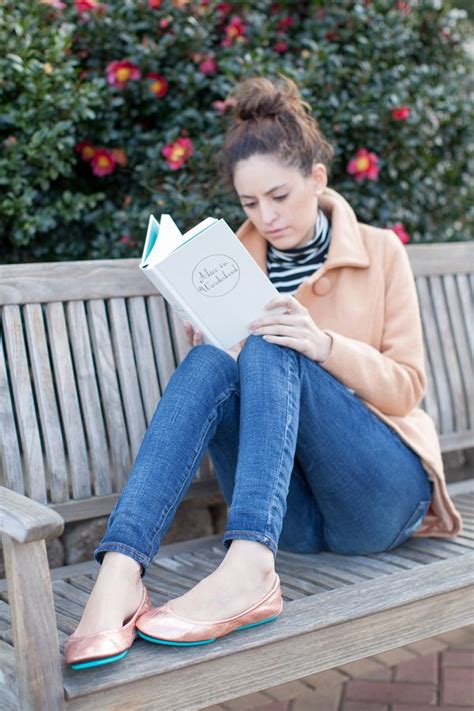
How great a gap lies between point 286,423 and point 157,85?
1520 millimetres

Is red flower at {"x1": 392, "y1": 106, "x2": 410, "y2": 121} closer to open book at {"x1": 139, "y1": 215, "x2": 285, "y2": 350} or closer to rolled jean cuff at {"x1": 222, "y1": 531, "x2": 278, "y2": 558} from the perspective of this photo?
open book at {"x1": 139, "y1": 215, "x2": 285, "y2": 350}

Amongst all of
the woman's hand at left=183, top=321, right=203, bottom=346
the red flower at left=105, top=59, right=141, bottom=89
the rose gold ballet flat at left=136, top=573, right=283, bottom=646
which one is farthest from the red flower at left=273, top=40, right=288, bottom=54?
the rose gold ballet flat at left=136, top=573, right=283, bottom=646

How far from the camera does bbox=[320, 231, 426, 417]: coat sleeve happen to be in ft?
6.90

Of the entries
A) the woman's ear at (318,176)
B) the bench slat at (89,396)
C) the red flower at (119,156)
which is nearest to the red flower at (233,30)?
the red flower at (119,156)

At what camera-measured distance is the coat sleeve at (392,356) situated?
210 cm

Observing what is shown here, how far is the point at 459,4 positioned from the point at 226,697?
15.5ft

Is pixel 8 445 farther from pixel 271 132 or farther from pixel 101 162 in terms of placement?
pixel 101 162

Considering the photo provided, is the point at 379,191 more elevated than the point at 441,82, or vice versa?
the point at 441,82

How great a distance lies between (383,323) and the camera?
7.74 ft

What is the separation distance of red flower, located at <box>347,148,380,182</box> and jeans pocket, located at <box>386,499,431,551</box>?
1.31 meters

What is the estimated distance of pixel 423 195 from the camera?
11.2 ft

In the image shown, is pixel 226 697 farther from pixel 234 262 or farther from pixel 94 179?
pixel 94 179

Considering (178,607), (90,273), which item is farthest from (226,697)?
(90,273)

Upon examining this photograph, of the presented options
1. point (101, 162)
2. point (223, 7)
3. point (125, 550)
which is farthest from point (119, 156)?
point (125, 550)
